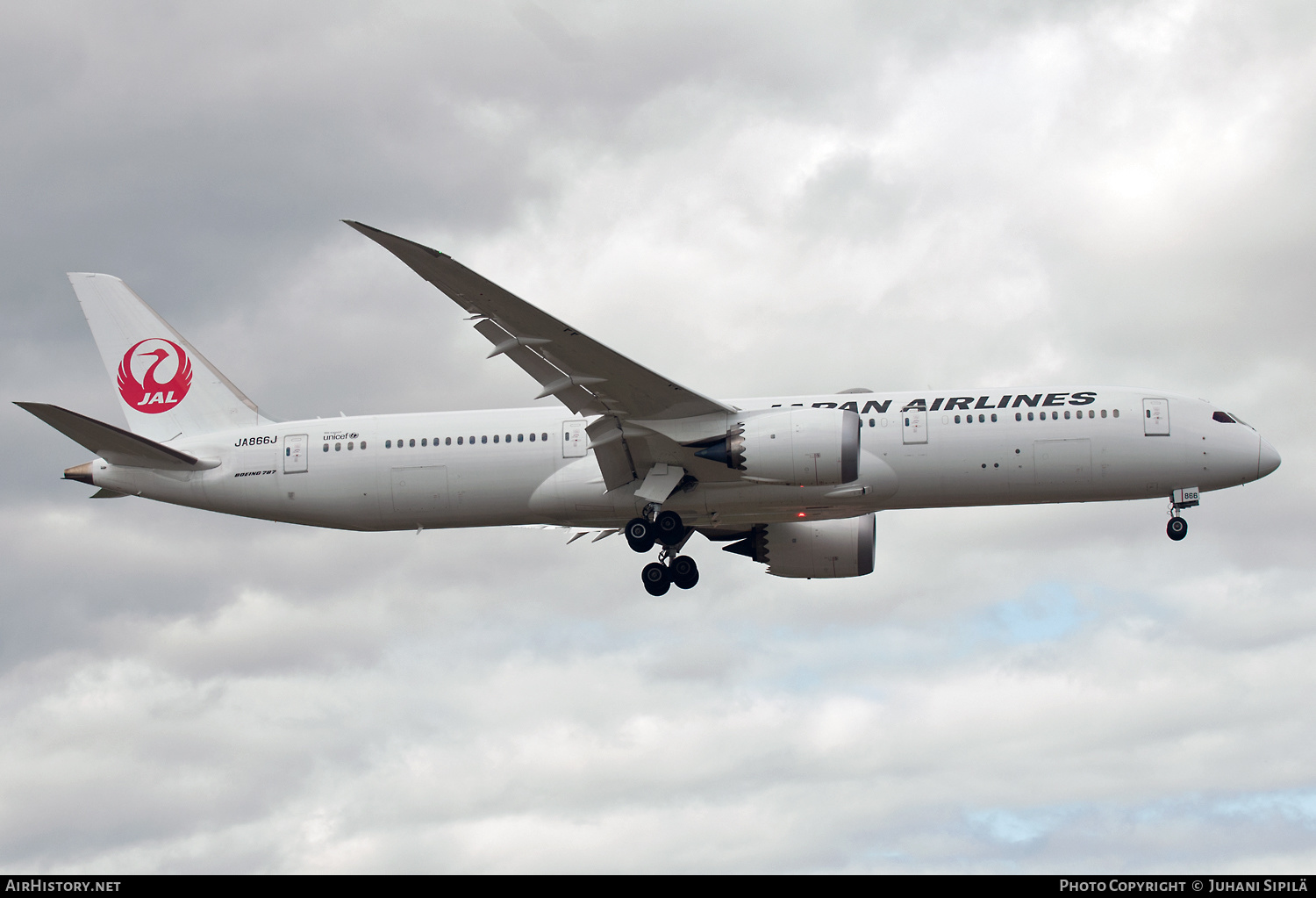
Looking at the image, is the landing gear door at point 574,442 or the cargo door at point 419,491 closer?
the landing gear door at point 574,442

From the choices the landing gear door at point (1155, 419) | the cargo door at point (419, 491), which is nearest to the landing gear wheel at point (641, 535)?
the cargo door at point (419, 491)

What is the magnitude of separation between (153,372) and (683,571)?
18072 mm

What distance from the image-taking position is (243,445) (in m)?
38.4

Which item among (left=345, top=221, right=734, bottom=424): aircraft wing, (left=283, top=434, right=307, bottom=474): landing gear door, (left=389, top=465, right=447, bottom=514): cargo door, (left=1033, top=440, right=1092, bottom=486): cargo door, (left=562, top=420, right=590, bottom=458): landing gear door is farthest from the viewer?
(left=283, top=434, right=307, bottom=474): landing gear door

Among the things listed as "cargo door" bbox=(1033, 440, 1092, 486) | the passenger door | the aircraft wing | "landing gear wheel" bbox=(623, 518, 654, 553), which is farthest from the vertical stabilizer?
"cargo door" bbox=(1033, 440, 1092, 486)

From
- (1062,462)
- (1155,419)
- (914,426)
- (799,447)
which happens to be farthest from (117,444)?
(1155,419)

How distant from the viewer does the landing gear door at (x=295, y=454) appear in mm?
37812

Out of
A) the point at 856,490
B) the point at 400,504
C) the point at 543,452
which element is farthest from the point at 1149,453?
the point at 400,504

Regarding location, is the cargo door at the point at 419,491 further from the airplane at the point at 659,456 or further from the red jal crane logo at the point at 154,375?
the red jal crane logo at the point at 154,375

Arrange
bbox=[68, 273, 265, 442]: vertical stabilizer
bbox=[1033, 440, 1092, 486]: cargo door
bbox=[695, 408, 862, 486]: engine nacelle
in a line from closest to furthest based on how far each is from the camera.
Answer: bbox=[695, 408, 862, 486]: engine nacelle
bbox=[1033, 440, 1092, 486]: cargo door
bbox=[68, 273, 265, 442]: vertical stabilizer

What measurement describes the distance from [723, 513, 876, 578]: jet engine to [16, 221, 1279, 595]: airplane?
3.52 metres

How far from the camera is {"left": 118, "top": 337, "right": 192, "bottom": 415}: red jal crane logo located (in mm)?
41188

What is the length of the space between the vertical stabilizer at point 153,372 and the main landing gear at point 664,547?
41.6ft

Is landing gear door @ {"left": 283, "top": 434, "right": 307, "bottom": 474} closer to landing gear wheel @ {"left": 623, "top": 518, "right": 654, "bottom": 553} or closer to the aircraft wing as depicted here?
the aircraft wing
